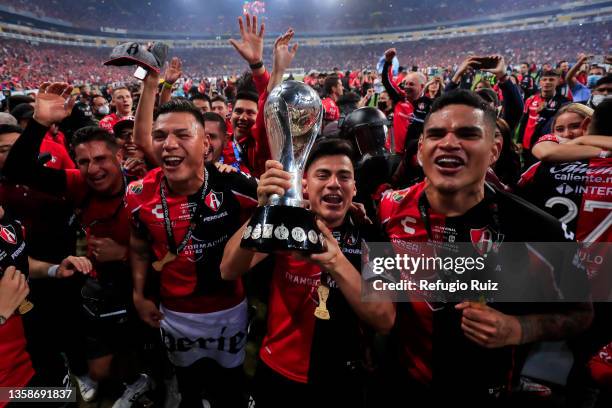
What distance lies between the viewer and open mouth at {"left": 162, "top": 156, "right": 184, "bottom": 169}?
1977mm

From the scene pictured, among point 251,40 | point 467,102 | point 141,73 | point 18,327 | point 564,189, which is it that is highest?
point 251,40

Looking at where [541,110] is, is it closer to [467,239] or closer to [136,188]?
[467,239]

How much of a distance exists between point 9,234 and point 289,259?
4.95 feet

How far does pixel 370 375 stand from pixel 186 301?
1.15 metres

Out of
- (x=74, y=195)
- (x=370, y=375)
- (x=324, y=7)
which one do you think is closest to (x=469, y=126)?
(x=370, y=375)

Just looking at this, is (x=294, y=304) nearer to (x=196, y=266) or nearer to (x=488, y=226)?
(x=196, y=266)

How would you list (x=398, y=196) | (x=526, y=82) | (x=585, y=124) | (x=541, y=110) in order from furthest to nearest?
(x=526, y=82) → (x=541, y=110) → (x=585, y=124) → (x=398, y=196)

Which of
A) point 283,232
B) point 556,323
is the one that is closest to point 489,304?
point 556,323

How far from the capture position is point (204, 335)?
2256mm

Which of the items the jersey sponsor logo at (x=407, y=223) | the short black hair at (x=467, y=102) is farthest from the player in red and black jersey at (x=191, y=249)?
the short black hair at (x=467, y=102)

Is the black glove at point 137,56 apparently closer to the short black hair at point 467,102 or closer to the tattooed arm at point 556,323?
the short black hair at point 467,102

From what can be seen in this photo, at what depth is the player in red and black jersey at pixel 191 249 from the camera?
206 centimetres

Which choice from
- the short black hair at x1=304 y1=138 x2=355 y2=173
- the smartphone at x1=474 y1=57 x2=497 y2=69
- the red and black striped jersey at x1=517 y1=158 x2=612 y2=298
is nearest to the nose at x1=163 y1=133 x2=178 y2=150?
the short black hair at x1=304 y1=138 x2=355 y2=173
